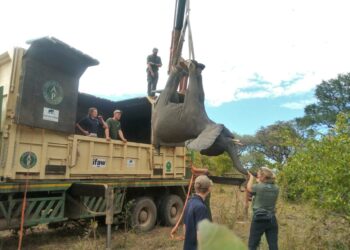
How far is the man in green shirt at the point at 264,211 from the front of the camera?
5602 mm

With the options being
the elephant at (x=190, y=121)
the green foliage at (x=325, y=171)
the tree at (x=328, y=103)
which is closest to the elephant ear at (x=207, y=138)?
the elephant at (x=190, y=121)

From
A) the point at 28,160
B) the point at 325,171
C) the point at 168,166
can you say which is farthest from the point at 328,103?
the point at 28,160

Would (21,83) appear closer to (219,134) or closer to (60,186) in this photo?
(60,186)

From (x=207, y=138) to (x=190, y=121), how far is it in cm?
55

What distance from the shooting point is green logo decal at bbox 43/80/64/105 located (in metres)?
7.29

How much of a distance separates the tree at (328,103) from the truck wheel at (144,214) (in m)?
25.8

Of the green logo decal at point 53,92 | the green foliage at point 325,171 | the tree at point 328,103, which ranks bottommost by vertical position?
the green foliage at point 325,171

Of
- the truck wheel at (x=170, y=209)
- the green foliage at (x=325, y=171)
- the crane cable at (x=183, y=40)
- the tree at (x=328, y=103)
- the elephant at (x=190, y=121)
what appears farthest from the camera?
the tree at (x=328, y=103)

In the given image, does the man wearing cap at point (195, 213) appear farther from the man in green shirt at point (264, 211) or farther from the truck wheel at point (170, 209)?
the truck wheel at point (170, 209)

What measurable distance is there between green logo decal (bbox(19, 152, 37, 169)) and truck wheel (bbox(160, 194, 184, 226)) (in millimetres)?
4419

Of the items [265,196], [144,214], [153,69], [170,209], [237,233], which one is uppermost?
[153,69]

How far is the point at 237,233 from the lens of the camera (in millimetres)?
8680

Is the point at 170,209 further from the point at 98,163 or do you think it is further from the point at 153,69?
the point at 153,69

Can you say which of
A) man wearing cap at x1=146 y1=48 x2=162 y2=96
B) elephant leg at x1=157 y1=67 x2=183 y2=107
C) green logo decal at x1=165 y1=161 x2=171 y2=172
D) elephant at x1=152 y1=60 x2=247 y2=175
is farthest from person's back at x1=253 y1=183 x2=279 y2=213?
man wearing cap at x1=146 y1=48 x2=162 y2=96
